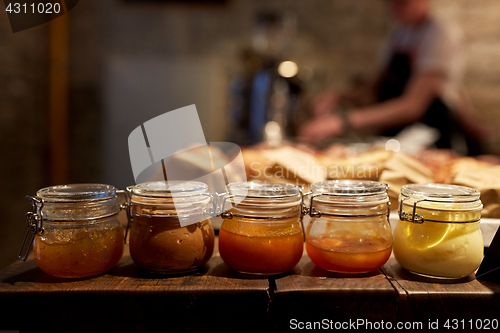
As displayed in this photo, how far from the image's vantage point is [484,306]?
655 mm

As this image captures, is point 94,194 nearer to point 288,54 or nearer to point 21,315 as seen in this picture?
point 21,315

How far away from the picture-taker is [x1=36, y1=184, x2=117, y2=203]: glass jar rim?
711 mm

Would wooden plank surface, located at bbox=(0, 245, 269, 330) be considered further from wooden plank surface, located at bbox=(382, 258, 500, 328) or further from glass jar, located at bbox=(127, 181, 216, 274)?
wooden plank surface, located at bbox=(382, 258, 500, 328)

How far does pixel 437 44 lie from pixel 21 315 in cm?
306

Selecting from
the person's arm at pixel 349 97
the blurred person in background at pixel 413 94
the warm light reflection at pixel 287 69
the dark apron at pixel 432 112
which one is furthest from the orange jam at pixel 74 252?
the person's arm at pixel 349 97

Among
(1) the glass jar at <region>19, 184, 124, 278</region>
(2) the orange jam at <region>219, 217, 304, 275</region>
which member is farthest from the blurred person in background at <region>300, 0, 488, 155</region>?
(1) the glass jar at <region>19, 184, 124, 278</region>

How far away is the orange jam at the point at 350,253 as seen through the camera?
724 millimetres

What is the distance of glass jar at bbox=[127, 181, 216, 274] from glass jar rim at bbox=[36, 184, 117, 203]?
6cm

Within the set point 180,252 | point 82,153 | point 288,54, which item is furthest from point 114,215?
point 288,54

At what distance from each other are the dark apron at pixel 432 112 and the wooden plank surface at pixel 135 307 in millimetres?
2701

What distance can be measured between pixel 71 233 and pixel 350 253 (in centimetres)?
55

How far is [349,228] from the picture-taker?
0.78 metres

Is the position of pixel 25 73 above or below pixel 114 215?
above

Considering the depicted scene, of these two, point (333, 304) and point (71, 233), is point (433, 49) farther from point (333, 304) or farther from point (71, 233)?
point (71, 233)
